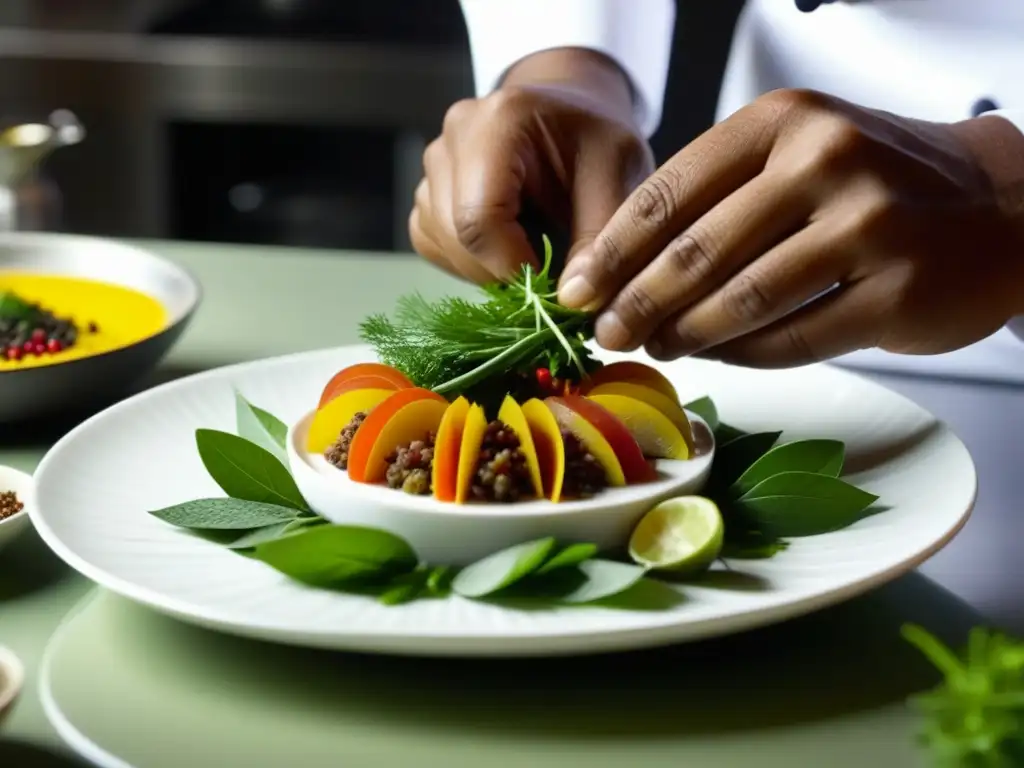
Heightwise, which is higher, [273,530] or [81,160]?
[273,530]

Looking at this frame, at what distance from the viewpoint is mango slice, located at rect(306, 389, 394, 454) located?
97 cm

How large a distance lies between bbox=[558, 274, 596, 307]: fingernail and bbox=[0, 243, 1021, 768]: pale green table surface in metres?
0.29

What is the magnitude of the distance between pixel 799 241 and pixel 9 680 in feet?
1.89

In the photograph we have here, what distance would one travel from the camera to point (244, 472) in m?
0.95

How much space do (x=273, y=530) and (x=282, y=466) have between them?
0.24 ft

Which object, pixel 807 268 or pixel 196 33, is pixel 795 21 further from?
pixel 196 33

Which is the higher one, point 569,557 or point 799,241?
point 799,241

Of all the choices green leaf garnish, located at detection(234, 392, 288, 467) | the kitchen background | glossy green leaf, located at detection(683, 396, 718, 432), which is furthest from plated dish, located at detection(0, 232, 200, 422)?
the kitchen background

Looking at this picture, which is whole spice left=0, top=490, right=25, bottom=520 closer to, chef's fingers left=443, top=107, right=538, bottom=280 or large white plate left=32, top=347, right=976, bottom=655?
large white plate left=32, top=347, right=976, bottom=655

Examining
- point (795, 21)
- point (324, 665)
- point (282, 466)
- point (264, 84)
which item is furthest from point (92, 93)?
point (324, 665)

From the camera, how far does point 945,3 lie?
4.64 ft

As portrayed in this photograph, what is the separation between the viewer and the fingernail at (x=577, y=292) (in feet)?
3.33

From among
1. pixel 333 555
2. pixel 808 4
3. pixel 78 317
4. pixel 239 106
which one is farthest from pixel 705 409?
pixel 239 106

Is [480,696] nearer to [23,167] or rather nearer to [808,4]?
[808,4]
